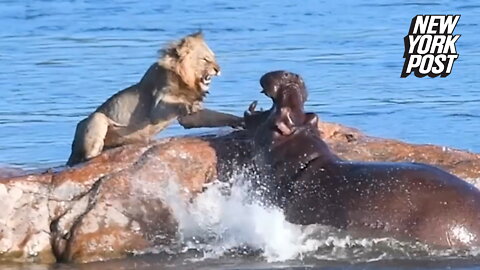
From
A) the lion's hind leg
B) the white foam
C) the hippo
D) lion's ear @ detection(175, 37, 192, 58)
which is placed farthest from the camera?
lion's ear @ detection(175, 37, 192, 58)

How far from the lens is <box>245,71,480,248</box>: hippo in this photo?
8508mm

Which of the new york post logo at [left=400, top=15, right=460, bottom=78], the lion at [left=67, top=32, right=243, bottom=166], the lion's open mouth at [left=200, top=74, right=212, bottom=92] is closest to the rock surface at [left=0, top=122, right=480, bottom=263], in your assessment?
the lion at [left=67, top=32, right=243, bottom=166]

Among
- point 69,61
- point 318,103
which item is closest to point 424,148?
point 318,103

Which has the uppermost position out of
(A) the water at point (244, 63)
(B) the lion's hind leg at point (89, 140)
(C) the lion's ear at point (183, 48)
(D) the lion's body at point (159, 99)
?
(C) the lion's ear at point (183, 48)

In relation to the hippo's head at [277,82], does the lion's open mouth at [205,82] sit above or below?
below

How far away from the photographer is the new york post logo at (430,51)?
44.1 feet

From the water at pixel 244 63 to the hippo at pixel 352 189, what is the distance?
0.86ft

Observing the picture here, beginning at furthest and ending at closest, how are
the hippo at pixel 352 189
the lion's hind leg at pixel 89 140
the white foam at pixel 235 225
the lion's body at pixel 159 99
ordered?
the lion's body at pixel 159 99
the lion's hind leg at pixel 89 140
the white foam at pixel 235 225
the hippo at pixel 352 189

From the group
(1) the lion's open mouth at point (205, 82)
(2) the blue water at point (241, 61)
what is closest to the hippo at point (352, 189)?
(1) the lion's open mouth at point (205, 82)

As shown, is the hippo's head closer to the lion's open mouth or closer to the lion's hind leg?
the lion's hind leg

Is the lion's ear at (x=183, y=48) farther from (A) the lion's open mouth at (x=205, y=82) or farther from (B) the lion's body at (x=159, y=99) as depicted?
(A) the lion's open mouth at (x=205, y=82)

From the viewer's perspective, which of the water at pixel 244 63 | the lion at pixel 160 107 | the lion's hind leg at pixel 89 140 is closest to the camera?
the lion's hind leg at pixel 89 140

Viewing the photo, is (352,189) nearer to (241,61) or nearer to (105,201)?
(105,201)

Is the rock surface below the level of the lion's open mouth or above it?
below
